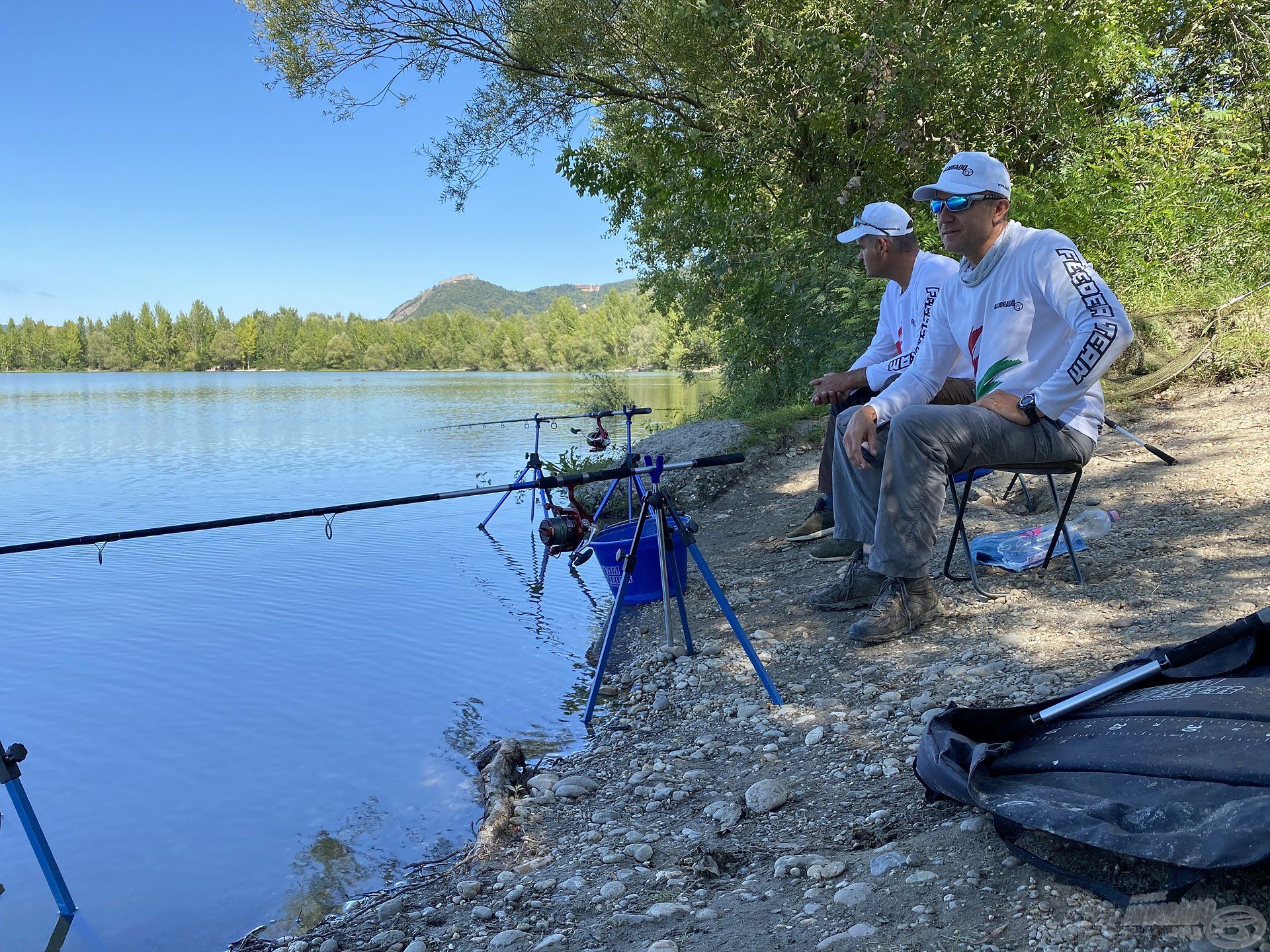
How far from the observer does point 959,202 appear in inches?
151

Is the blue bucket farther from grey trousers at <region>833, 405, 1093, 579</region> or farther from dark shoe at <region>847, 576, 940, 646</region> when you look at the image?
grey trousers at <region>833, 405, 1093, 579</region>

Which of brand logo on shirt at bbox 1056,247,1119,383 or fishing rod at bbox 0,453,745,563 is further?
brand logo on shirt at bbox 1056,247,1119,383

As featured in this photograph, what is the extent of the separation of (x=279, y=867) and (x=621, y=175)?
39.0 ft

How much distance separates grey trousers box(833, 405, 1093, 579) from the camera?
359cm

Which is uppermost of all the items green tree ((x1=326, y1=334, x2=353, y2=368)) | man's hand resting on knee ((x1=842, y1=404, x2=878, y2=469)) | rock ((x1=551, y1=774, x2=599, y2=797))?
green tree ((x1=326, y1=334, x2=353, y2=368))

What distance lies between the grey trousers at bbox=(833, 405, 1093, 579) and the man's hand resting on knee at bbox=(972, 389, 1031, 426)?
0.02m

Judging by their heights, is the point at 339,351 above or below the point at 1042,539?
above

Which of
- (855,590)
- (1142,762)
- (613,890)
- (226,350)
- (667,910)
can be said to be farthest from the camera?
(226,350)

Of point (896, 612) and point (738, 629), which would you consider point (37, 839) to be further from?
point (896, 612)

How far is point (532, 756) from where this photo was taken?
3.99 meters

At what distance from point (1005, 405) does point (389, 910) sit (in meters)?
2.76

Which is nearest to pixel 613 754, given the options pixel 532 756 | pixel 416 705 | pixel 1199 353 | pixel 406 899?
pixel 532 756

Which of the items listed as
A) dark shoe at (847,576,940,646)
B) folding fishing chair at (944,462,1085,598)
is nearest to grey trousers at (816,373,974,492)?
folding fishing chair at (944,462,1085,598)

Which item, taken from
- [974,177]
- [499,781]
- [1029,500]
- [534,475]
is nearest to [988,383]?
[974,177]
